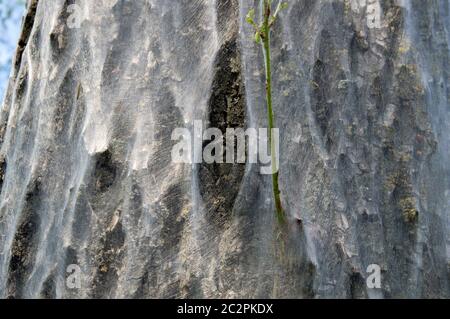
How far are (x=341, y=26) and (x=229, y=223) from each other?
0.33 meters

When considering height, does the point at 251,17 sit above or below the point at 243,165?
above

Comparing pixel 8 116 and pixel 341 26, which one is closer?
pixel 341 26

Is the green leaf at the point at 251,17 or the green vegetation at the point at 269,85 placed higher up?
the green leaf at the point at 251,17

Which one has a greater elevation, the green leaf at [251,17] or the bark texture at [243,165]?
the green leaf at [251,17]

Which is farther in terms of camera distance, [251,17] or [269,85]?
[251,17]

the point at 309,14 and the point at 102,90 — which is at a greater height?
the point at 309,14

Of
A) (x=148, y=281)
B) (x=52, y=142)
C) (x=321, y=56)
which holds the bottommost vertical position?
(x=148, y=281)

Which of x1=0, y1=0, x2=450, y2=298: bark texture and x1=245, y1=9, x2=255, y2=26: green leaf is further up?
x1=245, y1=9, x2=255, y2=26: green leaf

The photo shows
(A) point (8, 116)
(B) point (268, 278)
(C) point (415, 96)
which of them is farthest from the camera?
(A) point (8, 116)

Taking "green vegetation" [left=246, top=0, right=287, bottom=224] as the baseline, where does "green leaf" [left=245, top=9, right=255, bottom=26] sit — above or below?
above

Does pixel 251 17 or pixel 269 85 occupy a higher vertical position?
pixel 251 17

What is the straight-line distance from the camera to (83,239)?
3.42 feet

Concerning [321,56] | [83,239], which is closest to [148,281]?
[83,239]

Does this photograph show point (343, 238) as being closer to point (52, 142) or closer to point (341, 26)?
point (341, 26)
